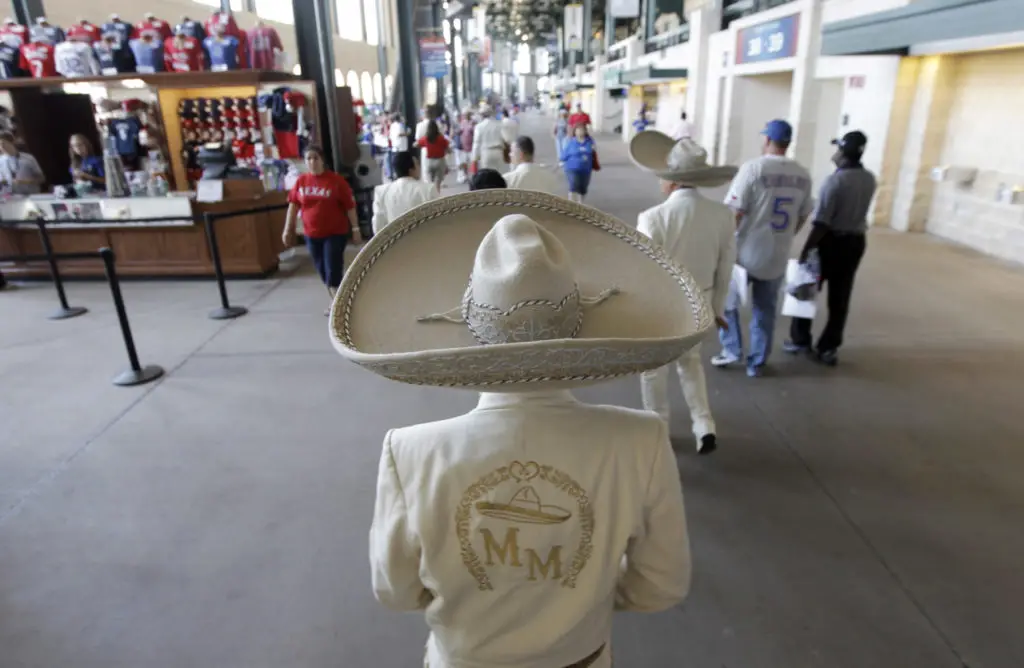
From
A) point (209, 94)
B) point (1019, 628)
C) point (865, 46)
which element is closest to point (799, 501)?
point (1019, 628)

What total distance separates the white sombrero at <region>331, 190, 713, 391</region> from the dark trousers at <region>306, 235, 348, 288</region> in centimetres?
489

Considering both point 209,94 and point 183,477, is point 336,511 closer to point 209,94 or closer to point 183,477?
point 183,477

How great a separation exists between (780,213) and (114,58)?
8.50 m

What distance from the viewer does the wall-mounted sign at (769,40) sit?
11484mm

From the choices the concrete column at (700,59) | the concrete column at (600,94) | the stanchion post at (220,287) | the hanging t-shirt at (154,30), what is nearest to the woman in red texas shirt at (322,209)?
the stanchion post at (220,287)

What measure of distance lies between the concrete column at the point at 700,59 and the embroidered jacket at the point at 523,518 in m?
16.4

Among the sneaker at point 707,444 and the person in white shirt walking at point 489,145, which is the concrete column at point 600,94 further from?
the sneaker at point 707,444

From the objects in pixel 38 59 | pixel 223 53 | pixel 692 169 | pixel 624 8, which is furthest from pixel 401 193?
pixel 624 8

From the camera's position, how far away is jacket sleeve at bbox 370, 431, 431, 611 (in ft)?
3.98

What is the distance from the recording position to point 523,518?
3.90ft

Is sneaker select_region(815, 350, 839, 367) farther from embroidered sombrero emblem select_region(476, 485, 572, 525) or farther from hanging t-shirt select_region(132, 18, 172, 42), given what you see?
hanging t-shirt select_region(132, 18, 172, 42)

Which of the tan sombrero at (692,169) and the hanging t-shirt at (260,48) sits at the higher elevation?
the hanging t-shirt at (260,48)

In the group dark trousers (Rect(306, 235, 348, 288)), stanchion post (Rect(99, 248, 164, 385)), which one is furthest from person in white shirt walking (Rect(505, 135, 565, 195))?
stanchion post (Rect(99, 248, 164, 385))

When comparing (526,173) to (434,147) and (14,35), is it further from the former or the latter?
(14,35)
